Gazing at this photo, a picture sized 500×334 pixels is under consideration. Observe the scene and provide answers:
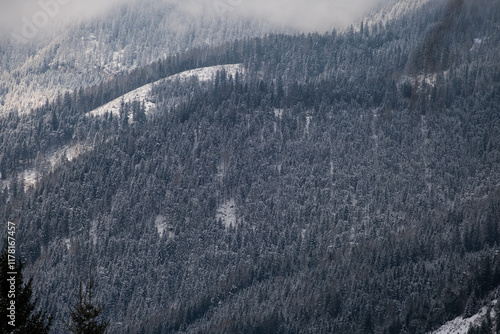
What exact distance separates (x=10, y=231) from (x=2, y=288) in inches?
259

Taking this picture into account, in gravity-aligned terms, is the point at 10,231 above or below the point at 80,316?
above

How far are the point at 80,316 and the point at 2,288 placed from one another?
20.4 feet

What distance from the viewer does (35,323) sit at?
62562mm

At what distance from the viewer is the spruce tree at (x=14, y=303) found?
6053 centimetres

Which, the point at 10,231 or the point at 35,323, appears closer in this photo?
the point at 35,323

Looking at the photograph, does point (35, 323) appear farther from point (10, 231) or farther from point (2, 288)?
point (10, 231)

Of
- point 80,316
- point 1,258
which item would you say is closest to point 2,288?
point 1,258

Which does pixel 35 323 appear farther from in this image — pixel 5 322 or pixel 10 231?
pixel 10 231

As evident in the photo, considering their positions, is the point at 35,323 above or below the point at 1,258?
below

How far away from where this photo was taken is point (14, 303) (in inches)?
2429

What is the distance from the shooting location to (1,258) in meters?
62.5

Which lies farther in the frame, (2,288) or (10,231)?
(10,231)

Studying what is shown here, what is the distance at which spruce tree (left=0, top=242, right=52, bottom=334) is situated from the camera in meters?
60.5

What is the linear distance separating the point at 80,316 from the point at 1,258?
7.35m
